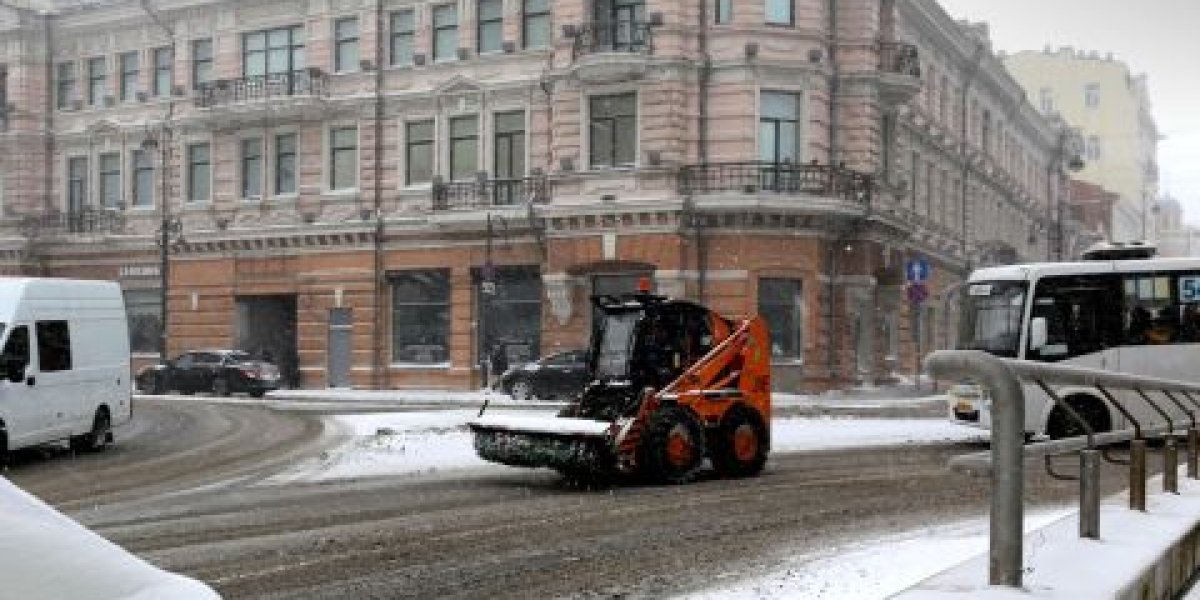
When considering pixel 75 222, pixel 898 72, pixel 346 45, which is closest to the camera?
pixel 898 72

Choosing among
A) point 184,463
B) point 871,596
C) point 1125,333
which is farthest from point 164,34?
point 871,596

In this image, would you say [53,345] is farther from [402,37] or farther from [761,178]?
[402,37]

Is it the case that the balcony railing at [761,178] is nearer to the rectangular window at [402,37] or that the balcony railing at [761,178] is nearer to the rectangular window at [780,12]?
the rectangular window at [780,12]

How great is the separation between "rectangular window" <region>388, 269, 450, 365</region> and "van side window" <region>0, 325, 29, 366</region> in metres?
21.2

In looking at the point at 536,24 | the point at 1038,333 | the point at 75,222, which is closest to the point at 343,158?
the point at 536,24

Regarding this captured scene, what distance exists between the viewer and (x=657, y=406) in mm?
13609

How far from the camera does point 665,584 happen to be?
25.7ft

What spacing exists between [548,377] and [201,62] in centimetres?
1906

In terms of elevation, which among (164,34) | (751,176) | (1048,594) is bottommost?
(1048,594)

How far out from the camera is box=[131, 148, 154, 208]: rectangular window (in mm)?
43031

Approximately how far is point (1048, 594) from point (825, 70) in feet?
102

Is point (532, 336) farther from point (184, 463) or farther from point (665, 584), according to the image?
point (665, 584)

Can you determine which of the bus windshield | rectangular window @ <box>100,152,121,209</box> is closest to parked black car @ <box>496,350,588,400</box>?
the bus windshield

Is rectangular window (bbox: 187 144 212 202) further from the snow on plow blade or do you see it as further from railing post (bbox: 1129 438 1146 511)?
railing post (bbox: 1129 438 1146 511)
